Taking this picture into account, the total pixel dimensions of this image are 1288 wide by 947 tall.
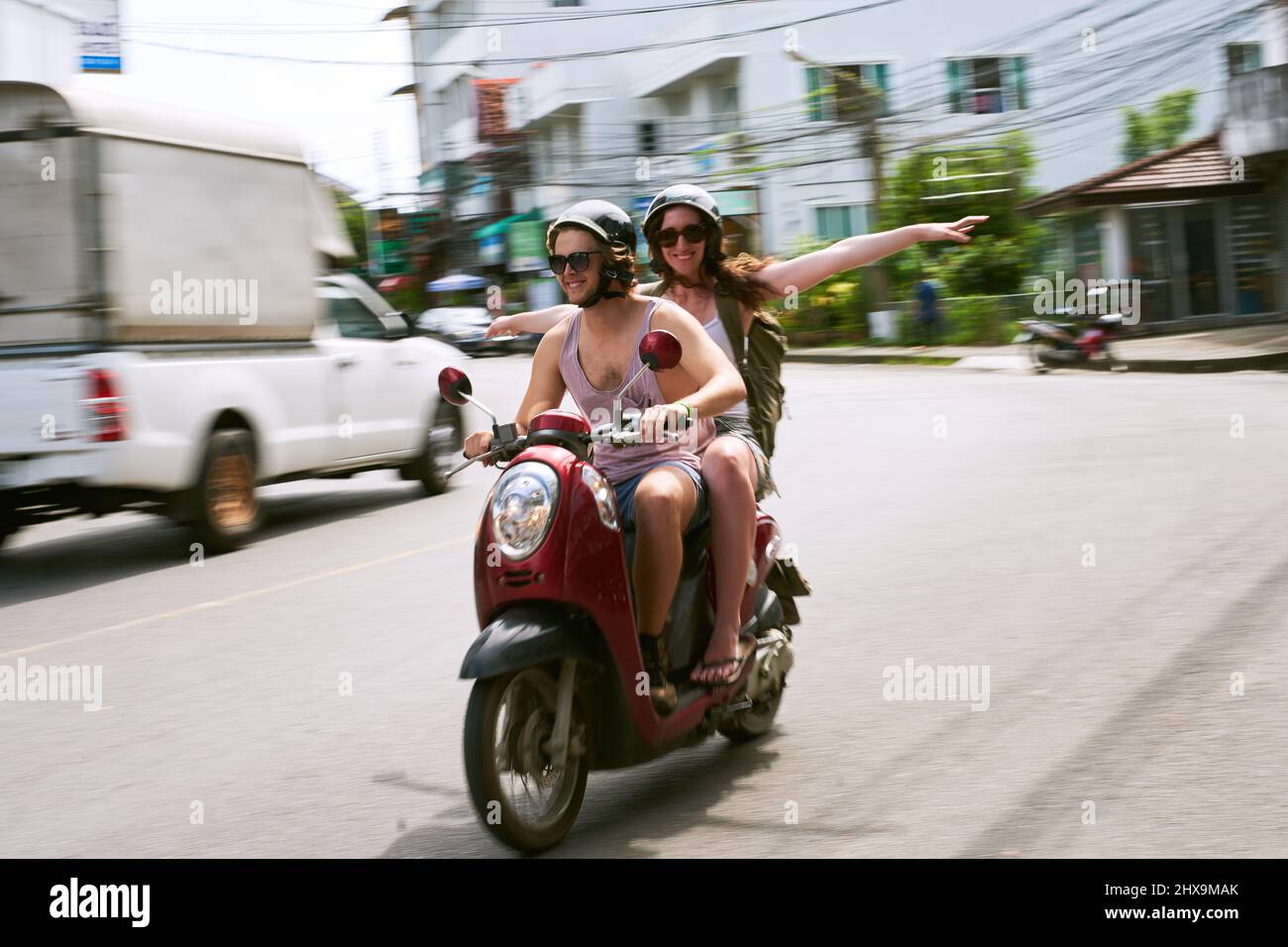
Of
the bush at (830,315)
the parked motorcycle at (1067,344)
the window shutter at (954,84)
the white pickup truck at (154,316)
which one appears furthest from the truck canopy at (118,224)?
the window shutter at (954,84)

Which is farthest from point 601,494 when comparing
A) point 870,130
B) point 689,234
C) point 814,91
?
point 814,91

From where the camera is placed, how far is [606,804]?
182 inches

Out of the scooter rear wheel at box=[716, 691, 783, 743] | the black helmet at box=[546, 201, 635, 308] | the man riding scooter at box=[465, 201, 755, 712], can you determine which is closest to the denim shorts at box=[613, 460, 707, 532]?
the man riding scooter at box=[465, 201, 755, 712]

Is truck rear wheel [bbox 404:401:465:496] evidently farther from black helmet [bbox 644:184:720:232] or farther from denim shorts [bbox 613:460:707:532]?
denim shorts [bbox 613:460:707:532]

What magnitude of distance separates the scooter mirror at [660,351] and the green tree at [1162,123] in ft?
140

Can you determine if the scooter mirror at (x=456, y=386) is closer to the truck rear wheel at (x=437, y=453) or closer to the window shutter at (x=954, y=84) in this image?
the truck rear wheel at (x=437, y=453)

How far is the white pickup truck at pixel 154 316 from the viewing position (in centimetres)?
924

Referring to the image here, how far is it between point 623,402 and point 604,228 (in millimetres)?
541

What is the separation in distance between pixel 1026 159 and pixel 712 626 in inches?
1250

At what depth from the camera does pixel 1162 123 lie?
4353 centimetres
